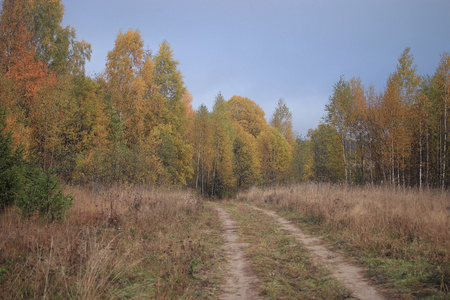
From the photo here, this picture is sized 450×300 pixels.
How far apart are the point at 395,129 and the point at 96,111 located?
23.9 m

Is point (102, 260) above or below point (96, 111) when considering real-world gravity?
below

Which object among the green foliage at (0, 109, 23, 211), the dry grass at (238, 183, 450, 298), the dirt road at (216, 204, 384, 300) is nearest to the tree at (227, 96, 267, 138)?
the dry grass at (238, 183, 450, 298)

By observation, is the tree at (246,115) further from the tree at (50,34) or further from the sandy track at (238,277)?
the sandy track at (238,277)

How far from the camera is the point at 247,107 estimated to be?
152ft

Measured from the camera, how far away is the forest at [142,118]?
53.2 ft

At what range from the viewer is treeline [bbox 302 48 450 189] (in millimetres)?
20925

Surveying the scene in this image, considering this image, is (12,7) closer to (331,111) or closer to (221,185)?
(221,185)

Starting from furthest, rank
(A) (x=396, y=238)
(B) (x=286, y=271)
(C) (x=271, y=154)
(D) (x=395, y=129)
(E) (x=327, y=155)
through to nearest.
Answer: (C) (x=271, y=154), (E) (x=327, y=155), (D) (x=395, y=129), (A) (x=396, y=238), (B) (x=286, y=271)

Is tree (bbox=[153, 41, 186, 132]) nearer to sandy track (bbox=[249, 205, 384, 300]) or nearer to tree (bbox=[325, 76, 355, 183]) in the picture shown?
tree (bbox=[325, 76, 355, 183])

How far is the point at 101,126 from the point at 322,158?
2475 cm

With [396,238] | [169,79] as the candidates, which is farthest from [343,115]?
[396,238]

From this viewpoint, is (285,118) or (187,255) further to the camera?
(285,118)

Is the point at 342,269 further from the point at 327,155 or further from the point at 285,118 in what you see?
the point at 285,118

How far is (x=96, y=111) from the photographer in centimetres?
2056
